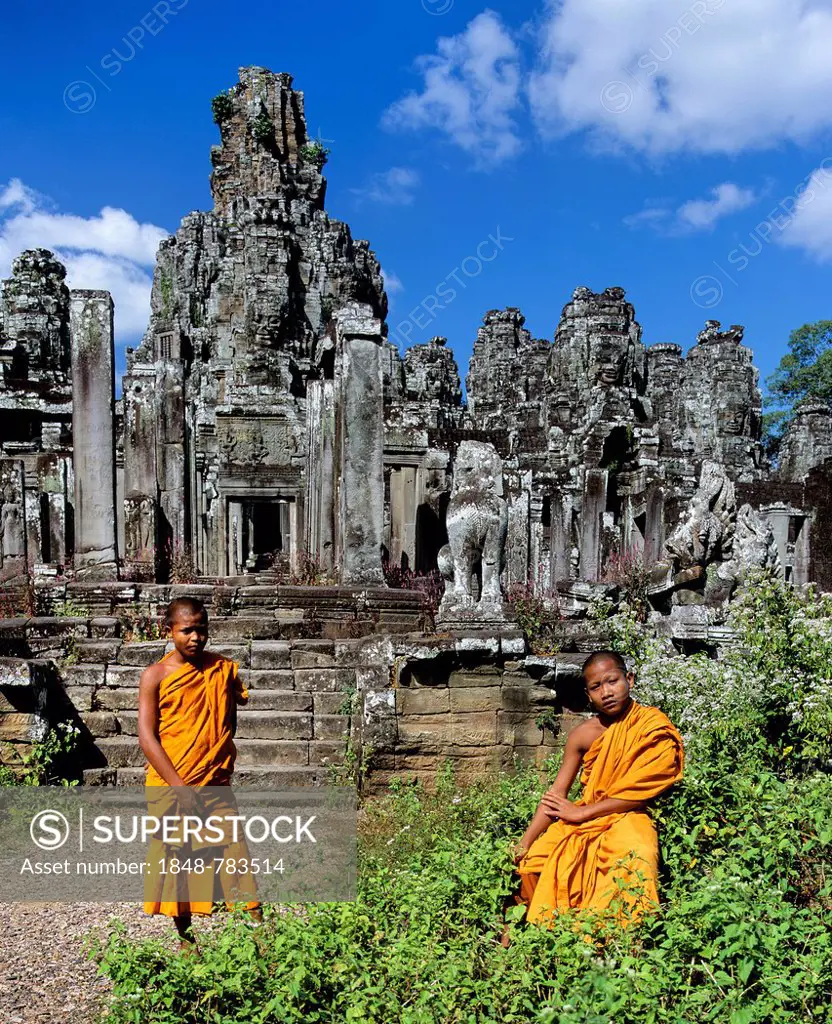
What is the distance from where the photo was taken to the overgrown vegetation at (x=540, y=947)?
297cm

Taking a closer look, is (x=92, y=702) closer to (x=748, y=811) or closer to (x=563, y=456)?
(x=748, y=811)

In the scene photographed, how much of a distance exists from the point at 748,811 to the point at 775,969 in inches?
53.5

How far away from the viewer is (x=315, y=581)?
1073cm

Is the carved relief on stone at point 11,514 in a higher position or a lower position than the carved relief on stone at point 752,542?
higher

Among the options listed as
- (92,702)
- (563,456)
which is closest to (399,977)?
(92,702)

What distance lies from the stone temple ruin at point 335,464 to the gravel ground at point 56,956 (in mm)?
2174

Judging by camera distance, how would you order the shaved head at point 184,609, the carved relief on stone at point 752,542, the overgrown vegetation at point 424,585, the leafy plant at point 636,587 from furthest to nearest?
the carved relief on stone at point 752,542
the leafy plant at point 636,587
the overgrown vegetation at point 424,585
the shaved head at point 184,609

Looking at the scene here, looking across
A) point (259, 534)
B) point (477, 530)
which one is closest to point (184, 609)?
point (477, 530)

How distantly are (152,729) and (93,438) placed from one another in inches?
271

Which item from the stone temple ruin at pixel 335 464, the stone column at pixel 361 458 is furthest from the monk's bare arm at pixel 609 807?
the stone column at pixel 361 458

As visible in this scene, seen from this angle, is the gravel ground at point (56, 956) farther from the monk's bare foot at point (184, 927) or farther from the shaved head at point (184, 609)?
the shaved head at point (184, 609)

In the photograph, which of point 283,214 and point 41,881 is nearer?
point 41,881

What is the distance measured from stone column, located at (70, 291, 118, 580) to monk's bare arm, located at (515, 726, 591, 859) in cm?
726

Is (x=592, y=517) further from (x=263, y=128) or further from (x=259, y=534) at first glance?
(x=263, y=128)
